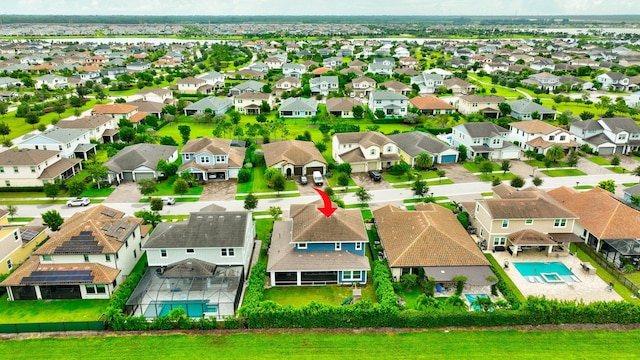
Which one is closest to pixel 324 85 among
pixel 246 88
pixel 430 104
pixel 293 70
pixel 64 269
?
pixel 246 88

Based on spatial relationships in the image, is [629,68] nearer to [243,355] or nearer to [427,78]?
[427,78]

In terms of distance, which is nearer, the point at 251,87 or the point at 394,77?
the point at 251,87

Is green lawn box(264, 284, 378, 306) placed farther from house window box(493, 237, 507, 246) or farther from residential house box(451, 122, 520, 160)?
residential house box(451, 122, 520, 160)

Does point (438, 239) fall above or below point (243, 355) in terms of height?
above

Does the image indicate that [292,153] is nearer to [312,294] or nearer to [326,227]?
[326,227]

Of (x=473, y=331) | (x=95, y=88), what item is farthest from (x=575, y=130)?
(x=95, y=88)

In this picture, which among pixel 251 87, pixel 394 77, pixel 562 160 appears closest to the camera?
pixel 562 160

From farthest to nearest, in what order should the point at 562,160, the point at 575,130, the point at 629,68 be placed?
the point at 629,68 < the point at 575,130 < the point at 562,160
